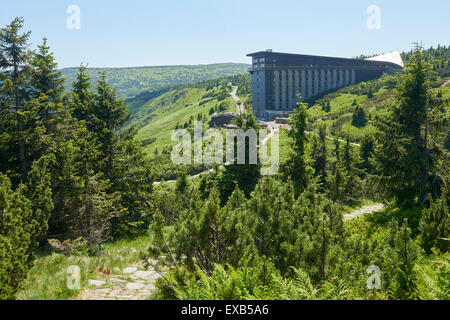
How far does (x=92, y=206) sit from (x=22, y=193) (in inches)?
159

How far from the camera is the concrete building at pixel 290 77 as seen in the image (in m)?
114

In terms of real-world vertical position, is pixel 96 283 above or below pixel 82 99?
below

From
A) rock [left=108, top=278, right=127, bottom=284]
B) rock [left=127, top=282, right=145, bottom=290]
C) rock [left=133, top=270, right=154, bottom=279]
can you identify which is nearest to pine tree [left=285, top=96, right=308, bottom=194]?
rock [left=133, top=270, right=154, bottom=279]

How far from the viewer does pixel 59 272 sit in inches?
325

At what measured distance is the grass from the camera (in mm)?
6824

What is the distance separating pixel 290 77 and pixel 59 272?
120 m

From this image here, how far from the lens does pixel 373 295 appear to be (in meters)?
5.39

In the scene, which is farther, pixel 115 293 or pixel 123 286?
pixel 123 286

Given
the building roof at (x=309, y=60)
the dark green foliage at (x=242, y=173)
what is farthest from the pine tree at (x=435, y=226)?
the building roof at (x=309, y=60)

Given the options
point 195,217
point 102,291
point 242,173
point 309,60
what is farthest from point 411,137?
point 309,60

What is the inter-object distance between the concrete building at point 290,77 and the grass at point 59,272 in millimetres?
98970

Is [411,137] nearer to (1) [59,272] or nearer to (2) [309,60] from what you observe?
(1) [59,272]

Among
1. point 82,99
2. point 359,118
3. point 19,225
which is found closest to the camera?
point 19,225
